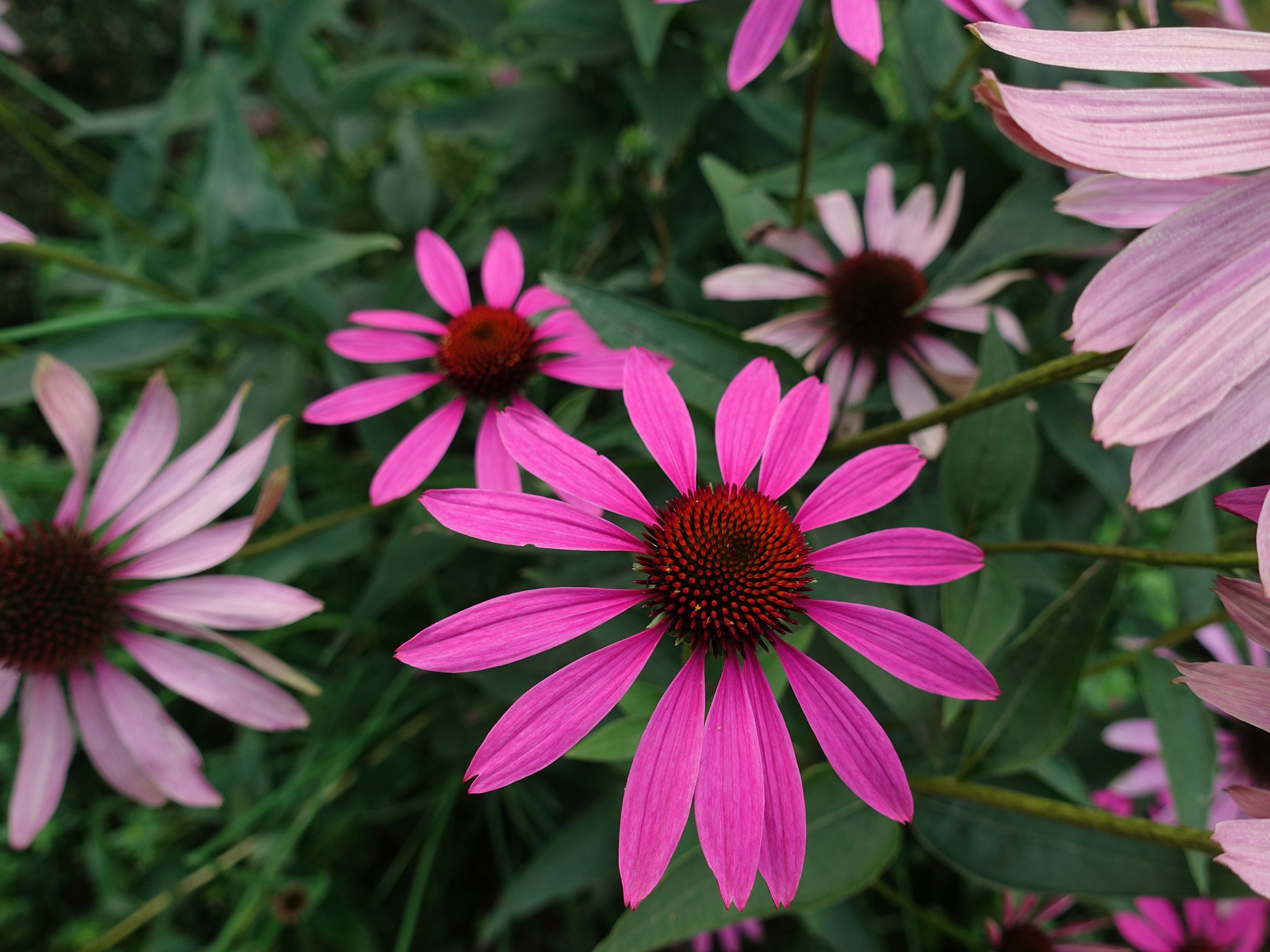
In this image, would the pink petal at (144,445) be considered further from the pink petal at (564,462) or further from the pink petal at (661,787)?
the pink petal at (661,787)

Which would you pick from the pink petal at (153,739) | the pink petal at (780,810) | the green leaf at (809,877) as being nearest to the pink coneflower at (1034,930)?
the green leaf at (809,877)

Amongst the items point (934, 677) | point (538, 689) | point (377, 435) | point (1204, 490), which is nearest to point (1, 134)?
point (377, 435)

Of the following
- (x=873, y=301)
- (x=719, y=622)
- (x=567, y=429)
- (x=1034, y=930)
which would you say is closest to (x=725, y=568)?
(x=719, y=622)

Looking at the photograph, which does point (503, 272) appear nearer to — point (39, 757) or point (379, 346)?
point (379, 346)

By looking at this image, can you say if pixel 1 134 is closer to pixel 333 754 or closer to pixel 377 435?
pixel 377 435

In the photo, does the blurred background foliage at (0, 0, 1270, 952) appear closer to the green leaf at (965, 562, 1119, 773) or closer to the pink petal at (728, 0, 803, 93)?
the green leaf at (965, 562, 1119, 773)
